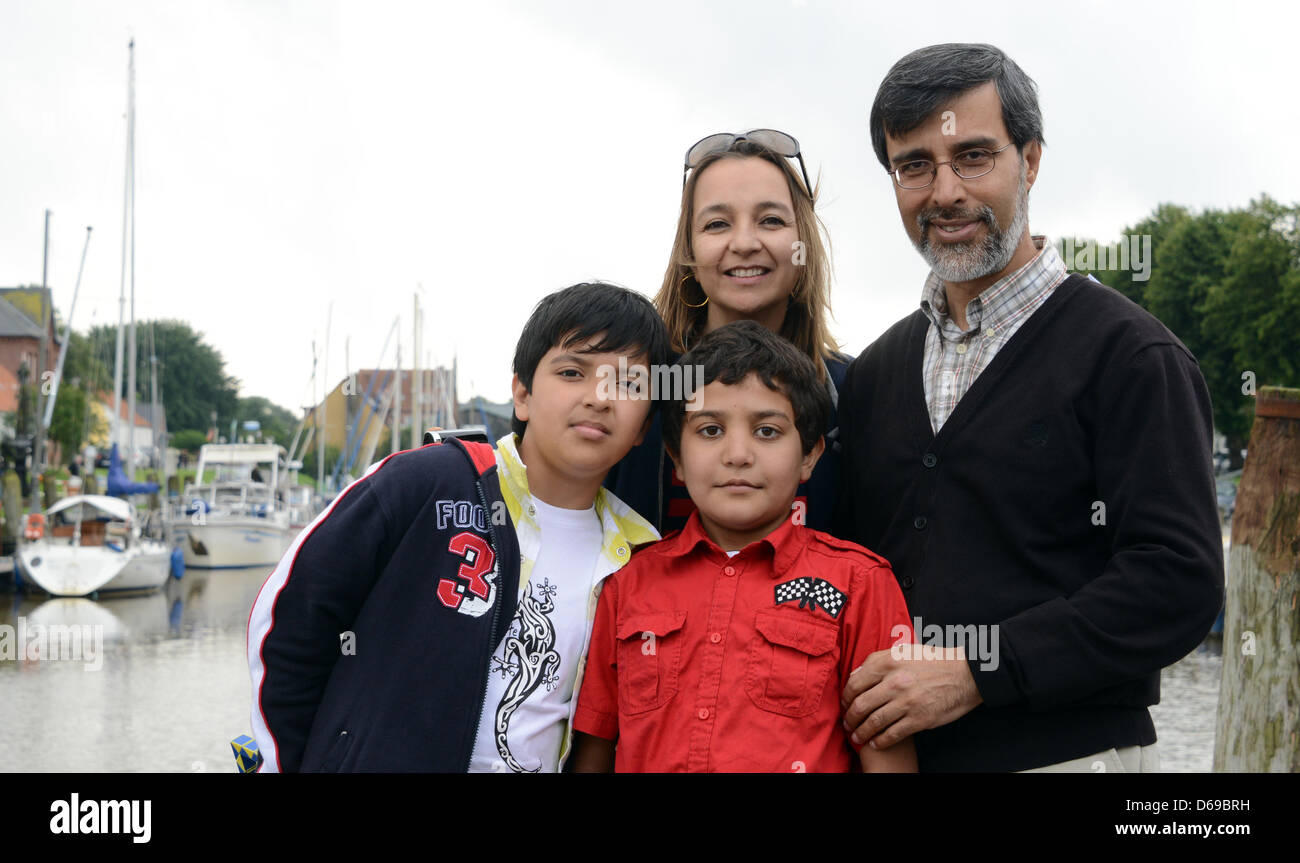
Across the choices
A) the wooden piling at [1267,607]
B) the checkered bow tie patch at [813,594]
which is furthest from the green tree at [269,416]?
the checkered bow tie patch at [813,594]

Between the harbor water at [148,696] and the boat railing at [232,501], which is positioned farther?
the boat railing at [232,501]

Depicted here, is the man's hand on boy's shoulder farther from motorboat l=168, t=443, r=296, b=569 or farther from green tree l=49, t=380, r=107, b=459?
green tree l=49, t=380, r=107, b=459

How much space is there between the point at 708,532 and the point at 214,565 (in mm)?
36737

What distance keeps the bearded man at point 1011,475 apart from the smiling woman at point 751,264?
0.36 metres

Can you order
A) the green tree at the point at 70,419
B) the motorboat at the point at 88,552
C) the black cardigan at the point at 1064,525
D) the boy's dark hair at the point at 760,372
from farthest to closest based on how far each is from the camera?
the green tree at the point at 70,419 → the motorboat at the point at 88,552 → the boy's dark hair at the point at 760,372 → the black cardigan at the point at 1064,525

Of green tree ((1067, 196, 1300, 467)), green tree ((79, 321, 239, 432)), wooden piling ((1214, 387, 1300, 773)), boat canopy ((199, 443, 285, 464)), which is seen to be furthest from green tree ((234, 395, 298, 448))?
wooden piling ((1214, 387, 1300, 773))

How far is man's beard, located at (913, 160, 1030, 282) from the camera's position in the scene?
3078mm

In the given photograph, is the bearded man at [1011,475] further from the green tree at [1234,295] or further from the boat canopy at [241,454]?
the boat canopy at [241,454]

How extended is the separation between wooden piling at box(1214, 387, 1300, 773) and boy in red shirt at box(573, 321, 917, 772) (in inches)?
183

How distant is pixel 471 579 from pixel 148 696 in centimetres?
1954

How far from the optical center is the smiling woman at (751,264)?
138 inches

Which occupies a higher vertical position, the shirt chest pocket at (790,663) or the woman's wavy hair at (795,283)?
the woman's wavy hair at (795,283)
